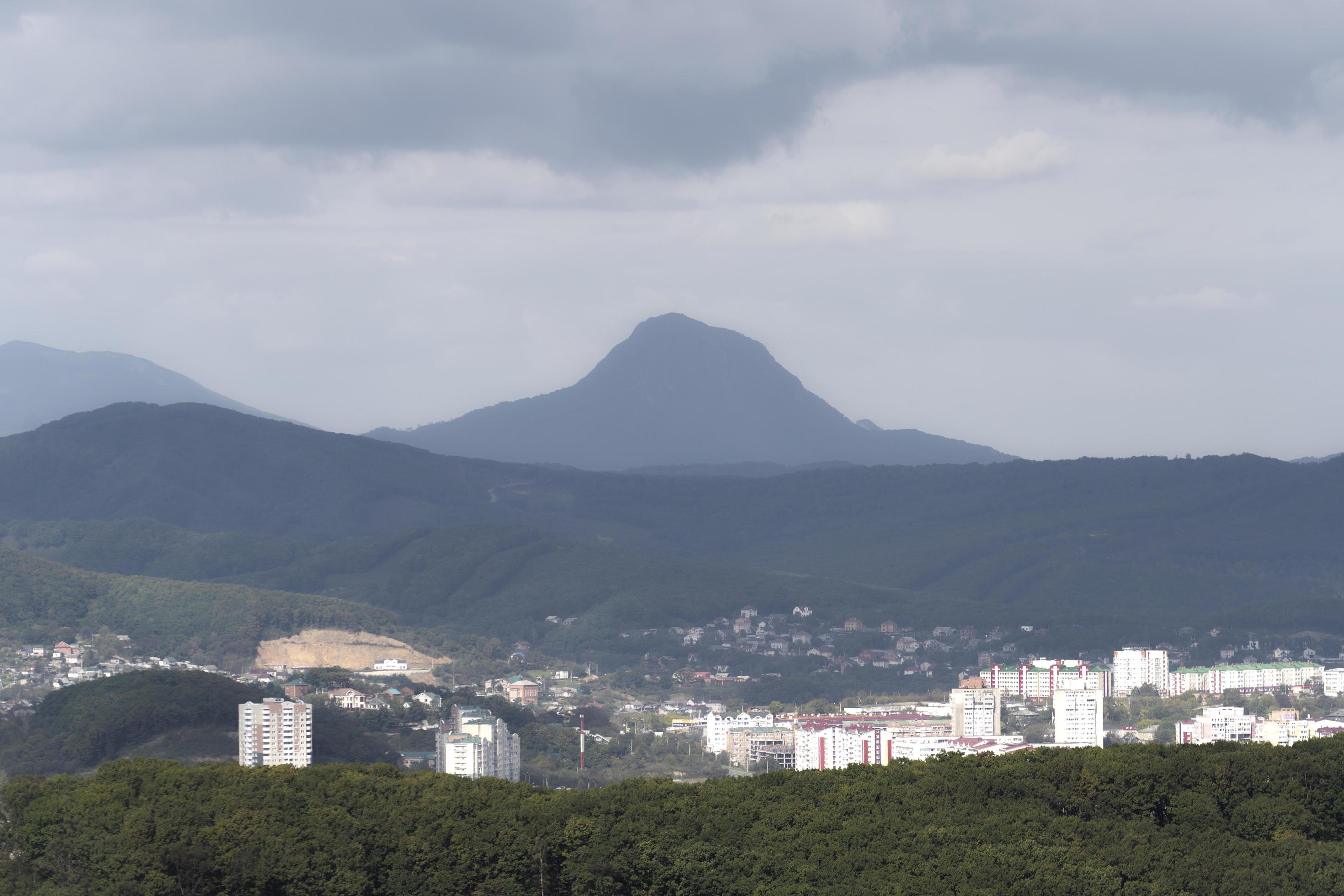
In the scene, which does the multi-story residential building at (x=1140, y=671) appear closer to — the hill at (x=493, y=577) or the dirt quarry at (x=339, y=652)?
the hill at (x=493, y=577)

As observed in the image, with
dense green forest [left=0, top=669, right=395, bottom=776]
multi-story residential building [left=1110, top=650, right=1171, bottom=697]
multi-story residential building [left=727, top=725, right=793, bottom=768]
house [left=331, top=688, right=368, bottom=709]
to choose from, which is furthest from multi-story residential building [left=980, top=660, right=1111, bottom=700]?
dense green forest [left=0, top=669, right=395, bottom=776]

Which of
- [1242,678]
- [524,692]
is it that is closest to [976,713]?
[524,692]

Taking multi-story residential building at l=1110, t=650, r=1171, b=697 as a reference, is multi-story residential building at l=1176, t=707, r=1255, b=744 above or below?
below

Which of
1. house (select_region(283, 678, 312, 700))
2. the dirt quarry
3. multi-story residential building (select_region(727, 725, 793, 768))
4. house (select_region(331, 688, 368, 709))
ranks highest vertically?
the dirt quarry

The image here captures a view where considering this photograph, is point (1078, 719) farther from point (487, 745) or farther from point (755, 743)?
point (487, 745)

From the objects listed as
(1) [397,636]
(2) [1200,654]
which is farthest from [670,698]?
(2) [1200,654]

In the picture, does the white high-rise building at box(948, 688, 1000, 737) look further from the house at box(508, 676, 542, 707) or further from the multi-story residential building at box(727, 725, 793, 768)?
the house at box(508, 676, 542, 707)
